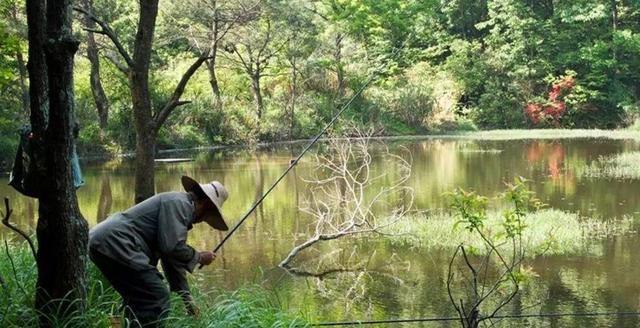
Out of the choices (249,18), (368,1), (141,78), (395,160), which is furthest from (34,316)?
(368,1)

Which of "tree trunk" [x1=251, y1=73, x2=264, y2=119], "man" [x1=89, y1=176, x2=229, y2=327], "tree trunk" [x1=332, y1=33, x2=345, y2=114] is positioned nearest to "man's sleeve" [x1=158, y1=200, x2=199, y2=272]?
"man" [x1=89, y1=176, x2=229, y2=327]

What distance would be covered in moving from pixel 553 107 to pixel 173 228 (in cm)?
3304

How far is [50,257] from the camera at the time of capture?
10.8ft

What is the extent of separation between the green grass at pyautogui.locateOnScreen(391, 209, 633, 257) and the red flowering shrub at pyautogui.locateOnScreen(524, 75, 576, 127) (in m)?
23.8

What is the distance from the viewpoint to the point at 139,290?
355 cm

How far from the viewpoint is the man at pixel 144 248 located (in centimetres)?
349

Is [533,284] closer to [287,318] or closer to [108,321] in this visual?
[287,318]

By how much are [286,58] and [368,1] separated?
9360 mm

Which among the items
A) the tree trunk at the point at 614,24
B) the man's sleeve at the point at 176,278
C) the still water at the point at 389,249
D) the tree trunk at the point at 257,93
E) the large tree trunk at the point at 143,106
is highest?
the tree trunk at the point at 614,24

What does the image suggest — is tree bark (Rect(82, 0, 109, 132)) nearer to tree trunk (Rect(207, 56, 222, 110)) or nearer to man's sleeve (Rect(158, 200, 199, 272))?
tree trunk (Rect(207, 56, 222, 110))

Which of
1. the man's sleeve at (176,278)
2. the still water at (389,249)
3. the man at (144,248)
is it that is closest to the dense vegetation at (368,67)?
the still water at (389,249)

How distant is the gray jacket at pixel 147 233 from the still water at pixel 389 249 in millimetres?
1801

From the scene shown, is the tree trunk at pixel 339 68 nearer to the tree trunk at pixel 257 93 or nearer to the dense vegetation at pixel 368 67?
the dense vegetation at pixel 368 67

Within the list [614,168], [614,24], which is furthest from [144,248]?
[614,24]
